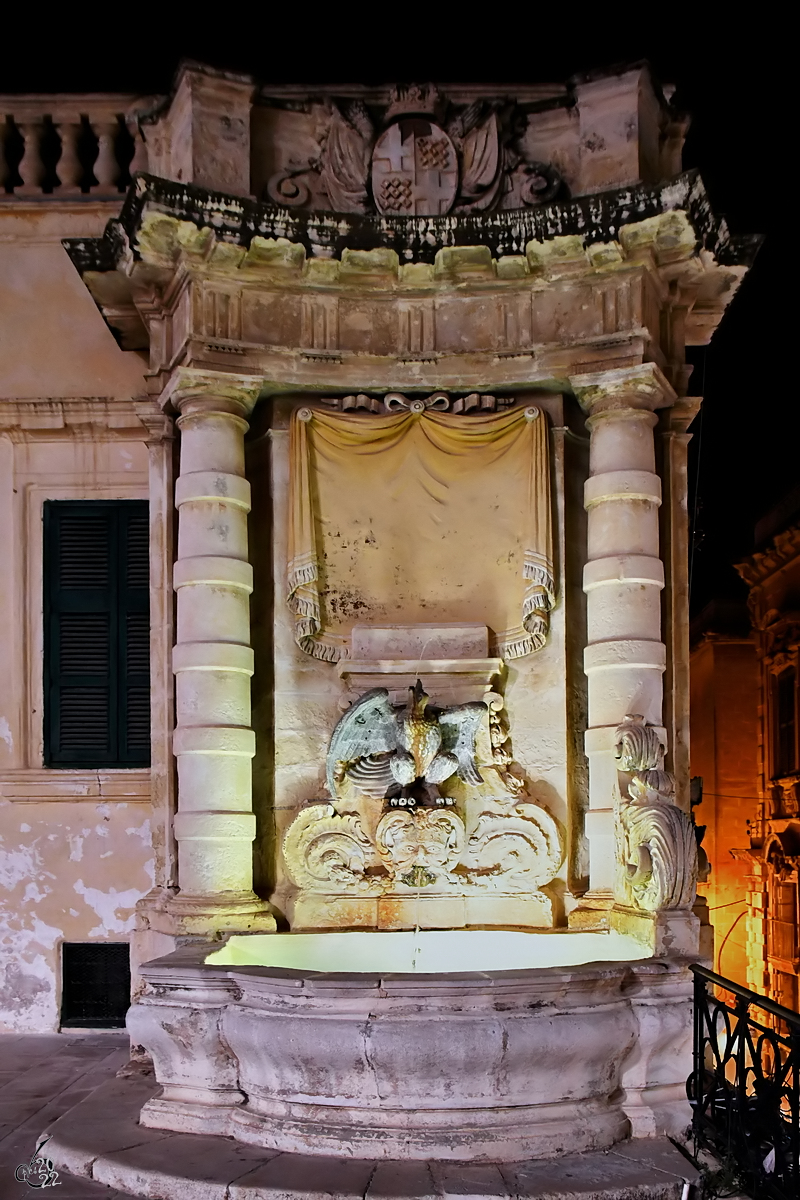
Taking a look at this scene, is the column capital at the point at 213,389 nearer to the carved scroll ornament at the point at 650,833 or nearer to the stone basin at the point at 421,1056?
the carved scroll ornament at the point at 650,833

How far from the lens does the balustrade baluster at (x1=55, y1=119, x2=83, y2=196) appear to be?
10.3 m

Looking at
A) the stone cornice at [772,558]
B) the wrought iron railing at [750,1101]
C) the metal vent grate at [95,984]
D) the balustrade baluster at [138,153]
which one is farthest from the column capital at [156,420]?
the stone cornice at [772,558]

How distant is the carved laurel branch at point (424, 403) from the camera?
902 centimetres

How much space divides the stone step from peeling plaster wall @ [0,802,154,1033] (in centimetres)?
332

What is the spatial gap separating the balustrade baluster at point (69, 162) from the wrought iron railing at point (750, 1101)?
25.3 feet

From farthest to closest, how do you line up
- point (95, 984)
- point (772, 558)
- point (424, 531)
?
point (772, 558)
point (95, 984)
point (424, 531)

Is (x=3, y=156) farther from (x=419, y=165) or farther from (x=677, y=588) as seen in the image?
(x=677, y=588)

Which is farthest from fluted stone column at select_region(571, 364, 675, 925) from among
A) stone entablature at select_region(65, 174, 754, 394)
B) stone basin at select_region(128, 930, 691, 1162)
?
stone basin at select_region(128, 930, 691, 1162)

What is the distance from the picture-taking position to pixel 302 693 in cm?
884

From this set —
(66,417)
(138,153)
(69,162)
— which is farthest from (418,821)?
(69,162)

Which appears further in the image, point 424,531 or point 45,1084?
point 424,531

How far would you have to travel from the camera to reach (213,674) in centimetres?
830

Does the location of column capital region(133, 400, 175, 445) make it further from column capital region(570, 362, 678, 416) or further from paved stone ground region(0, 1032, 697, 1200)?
paved stone ground region(0, 1032, 697, 1200)

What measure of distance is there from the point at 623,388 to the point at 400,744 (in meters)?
2.78
